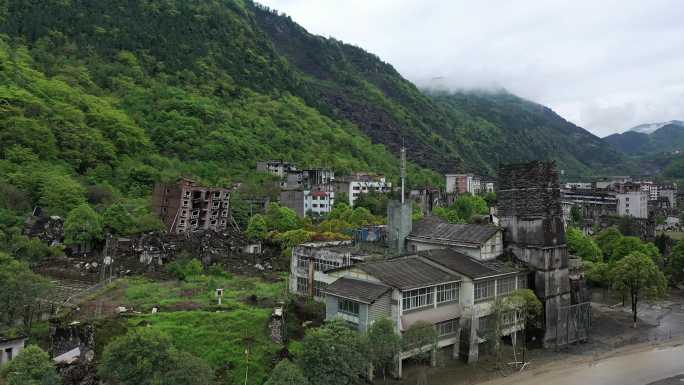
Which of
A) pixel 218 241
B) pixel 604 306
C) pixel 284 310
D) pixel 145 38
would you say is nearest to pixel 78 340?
pixel 284 310

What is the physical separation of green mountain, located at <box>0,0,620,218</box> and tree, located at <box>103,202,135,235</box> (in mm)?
10441

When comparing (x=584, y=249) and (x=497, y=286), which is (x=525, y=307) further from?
(x=584, y=249)

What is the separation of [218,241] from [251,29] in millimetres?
124823

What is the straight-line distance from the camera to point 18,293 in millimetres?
27562

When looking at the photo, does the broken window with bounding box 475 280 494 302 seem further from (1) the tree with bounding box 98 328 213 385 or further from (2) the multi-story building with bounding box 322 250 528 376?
(1) the tree with bounding box 98 328 213 385

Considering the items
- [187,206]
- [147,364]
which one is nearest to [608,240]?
[187,206]

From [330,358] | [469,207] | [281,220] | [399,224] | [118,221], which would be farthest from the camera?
[469,207]

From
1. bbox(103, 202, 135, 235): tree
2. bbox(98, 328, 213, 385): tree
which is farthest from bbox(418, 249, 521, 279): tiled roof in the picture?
bbox(103, 202, 135, 235): tree

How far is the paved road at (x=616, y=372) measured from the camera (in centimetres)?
2870

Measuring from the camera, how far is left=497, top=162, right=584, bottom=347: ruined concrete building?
3441cm

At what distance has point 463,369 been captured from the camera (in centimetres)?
2962

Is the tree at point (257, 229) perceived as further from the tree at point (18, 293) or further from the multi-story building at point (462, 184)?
the multi-story building at point (462, 184)

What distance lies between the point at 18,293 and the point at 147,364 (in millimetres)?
13544

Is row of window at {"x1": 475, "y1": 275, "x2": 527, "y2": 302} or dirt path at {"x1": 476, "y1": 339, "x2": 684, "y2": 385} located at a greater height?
row of window at {"x1": 475, "y1": 275, "x2": 527, "y2": 302}
